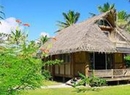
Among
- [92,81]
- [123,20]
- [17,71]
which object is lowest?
[92,81]

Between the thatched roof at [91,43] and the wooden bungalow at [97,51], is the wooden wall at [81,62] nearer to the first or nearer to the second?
the wooden bungalow at [97,51]

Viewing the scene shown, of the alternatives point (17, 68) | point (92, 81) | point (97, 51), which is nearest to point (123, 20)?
point (97, 51)

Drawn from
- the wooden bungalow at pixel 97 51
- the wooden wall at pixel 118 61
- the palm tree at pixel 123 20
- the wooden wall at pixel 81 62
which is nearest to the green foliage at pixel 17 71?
the wooden bungalow at pixel 97 51

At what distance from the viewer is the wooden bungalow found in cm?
2023

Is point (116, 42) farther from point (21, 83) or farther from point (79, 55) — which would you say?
point (21, 83)

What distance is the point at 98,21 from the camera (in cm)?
2369

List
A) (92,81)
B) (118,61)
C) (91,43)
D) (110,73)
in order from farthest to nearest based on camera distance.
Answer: (118,61)
(110,73)
(91,43)
(92,81)

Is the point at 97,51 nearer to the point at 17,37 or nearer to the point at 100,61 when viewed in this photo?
the point at 100,61

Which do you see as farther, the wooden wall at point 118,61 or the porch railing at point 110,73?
the wooden wall at point 118,61

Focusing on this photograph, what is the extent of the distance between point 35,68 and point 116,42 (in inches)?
743

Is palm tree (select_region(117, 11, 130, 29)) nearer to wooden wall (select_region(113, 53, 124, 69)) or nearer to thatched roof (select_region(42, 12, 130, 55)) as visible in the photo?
wooden wall (select_region(113, 53, 124, 69))

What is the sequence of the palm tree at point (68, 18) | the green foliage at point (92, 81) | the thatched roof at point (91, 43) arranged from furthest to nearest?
the palm tree at point (68, 18) → the thatched roof at point (91, 43) → the green foliage at point (92, 81)

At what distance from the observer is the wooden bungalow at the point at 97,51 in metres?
20.2

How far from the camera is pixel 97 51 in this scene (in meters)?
19.7
